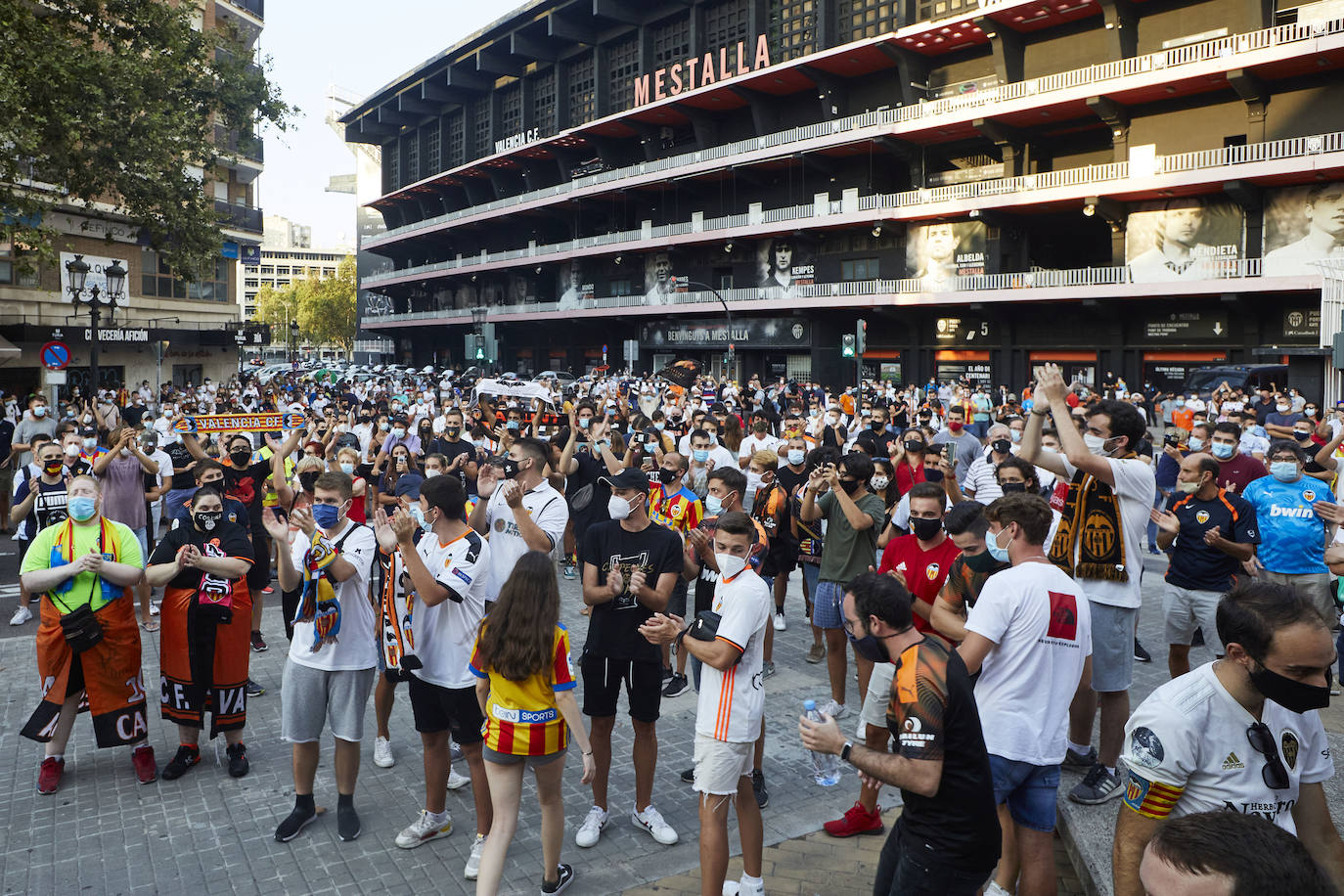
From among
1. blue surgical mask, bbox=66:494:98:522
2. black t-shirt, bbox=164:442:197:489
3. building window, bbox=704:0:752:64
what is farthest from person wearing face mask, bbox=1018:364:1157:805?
building window, bbox=704:0:752:64

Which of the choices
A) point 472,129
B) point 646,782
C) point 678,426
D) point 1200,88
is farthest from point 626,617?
point 472,129

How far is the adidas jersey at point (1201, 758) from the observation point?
107 inches

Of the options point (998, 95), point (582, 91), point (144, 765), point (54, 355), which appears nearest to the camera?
point (144, 765)

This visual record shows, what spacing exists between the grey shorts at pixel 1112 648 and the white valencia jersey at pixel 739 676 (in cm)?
223

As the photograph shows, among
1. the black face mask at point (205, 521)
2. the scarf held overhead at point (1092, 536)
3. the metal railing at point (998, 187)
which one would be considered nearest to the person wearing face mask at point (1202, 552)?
the scarf held overhead at point (1092, 536)

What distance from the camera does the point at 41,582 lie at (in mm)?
5758

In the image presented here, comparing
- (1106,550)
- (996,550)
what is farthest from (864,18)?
(996,550)

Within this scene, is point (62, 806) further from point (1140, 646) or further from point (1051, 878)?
point (1140, 646)

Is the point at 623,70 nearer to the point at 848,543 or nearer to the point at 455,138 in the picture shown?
the point at 455,138

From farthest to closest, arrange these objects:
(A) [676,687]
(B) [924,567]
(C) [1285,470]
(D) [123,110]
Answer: (D) [123,110], (A) [676,687], (C) [1285,470], (B) [924,567]

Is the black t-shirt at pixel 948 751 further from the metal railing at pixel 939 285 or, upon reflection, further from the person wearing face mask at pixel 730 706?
the metal railing at pixel 939 285

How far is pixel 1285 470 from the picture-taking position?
7.13 metres

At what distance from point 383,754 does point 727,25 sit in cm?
4526

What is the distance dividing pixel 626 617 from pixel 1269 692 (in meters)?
3.38
